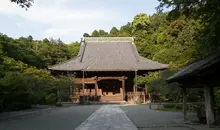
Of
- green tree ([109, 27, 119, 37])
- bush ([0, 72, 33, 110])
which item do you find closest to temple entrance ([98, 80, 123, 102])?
bush ([0, 72, 33, 110])

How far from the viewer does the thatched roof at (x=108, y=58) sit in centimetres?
3816

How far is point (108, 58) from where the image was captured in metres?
42.0

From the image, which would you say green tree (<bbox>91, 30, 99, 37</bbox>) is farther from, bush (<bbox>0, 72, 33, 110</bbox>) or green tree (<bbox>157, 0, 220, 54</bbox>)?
green tree (<bbox>157, 0, 220, 54</bbox>)

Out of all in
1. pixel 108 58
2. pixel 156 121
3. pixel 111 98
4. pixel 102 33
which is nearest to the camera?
pixel 156 121

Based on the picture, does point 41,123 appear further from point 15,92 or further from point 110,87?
point 110,87

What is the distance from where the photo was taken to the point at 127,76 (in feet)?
130

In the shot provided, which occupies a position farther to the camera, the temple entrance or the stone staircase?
the temple entrance

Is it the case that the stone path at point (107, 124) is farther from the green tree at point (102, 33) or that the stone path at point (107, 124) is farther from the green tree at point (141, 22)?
the green tree at point (102, 33)

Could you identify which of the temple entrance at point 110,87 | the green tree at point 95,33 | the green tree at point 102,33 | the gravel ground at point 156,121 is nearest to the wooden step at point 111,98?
the temple entrance at point 110,87

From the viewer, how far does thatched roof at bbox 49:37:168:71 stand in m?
38.2

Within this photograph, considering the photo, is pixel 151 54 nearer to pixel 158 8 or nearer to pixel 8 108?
pixel 8 108

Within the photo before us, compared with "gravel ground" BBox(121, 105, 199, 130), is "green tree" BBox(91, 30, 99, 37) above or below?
above

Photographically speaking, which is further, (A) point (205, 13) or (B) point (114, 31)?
(B) point (114, 31)

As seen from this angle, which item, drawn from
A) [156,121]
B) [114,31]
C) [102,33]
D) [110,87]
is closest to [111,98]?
[110,87]
